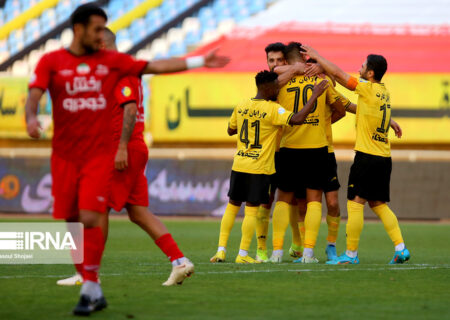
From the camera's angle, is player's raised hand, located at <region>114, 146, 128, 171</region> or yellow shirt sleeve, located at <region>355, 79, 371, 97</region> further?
yellow shirt sleeve, located at <region>355, 79, 371, 97</region>

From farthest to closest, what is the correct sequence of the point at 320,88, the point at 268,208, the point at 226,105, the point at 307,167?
the point at 226,105 < the point at 268,208 < the point at 307,167 < the point at 320,88

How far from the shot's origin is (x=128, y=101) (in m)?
6.28

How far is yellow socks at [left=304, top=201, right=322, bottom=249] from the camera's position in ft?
28.4

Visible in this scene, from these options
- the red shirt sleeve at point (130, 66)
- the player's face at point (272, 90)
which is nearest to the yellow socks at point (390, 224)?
the player's face at point (272, 90)

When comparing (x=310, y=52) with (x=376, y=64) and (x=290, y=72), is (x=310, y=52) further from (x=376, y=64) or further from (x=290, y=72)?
(x=376, y=64)

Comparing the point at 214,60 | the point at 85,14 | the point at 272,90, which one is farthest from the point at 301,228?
the point at 85,14

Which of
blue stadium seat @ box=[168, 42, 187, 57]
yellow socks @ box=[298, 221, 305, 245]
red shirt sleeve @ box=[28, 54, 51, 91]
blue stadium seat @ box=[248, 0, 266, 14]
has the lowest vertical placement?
yellow socks @ box=[298, 221, 305, 245]

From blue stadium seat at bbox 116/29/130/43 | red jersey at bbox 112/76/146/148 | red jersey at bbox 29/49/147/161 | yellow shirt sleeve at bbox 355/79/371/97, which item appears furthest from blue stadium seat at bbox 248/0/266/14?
red jersey at bbox 29/49/147/161

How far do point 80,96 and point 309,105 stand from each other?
303cm

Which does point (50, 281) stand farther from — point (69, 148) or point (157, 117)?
point (157, 117)

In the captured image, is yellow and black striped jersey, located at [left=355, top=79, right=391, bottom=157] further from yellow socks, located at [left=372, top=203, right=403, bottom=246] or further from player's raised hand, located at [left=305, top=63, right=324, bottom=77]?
yellow socks, located at [left=372, top=203, right=403, bottom=246]

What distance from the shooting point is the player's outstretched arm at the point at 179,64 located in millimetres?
5742

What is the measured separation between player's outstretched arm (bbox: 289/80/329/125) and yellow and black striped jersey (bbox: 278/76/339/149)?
488 mm

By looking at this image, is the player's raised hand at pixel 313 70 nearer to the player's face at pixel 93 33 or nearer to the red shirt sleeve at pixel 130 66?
the red shirt sleeve at pixel 130 66
